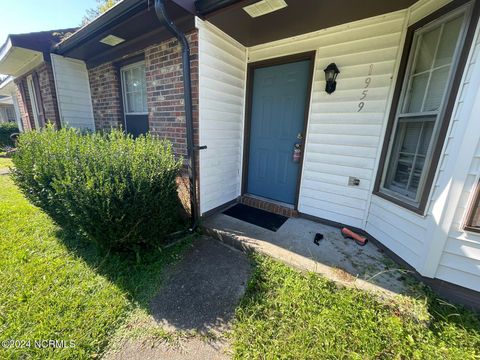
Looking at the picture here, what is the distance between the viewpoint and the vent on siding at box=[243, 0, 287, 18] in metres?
1.98

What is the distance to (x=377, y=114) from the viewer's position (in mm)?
2346

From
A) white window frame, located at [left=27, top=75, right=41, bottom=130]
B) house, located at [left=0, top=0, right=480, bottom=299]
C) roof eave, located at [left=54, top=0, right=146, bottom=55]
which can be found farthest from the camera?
white window frame, located at [left=27, top=75, right=41, bottom=130]

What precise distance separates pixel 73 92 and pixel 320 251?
5467 millimetres

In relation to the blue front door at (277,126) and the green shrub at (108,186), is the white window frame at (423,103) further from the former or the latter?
the green shrub at (108,186)

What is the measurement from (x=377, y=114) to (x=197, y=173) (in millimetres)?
2332

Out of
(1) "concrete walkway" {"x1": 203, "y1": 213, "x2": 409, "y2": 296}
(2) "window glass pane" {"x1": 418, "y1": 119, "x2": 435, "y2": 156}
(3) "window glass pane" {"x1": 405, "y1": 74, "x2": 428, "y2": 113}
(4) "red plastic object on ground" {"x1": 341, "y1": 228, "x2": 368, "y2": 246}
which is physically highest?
(3) "window glass pane" {"x1": 405, "y1": 74, "x2": 428, "y2": 113}

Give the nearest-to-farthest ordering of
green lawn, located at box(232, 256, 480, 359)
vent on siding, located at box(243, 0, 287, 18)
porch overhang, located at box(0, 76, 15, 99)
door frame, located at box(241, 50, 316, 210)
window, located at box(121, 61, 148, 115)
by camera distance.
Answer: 1. green lawn, located at box(232, 256, 480, 359)
2. vent on siding, located at box(243, 0, 287, 18)
3. door frame, located at box(241, 50, 316, 210)
4. window, located at box(121, 61, 148, 115)
5. porch overhang, located at box(0, 76, 15, 99)

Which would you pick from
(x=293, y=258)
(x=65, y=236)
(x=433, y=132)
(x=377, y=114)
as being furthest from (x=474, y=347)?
(x=65, y=236)

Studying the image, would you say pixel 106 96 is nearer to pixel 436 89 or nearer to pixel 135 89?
pixel 135 89

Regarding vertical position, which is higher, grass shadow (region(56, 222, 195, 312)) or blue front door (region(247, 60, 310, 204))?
blue front door (region(247, 60, 310, 204))

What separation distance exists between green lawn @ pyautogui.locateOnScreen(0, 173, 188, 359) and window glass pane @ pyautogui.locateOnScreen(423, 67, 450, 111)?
9.85 feet

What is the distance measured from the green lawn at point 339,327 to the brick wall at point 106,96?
390 centimetres

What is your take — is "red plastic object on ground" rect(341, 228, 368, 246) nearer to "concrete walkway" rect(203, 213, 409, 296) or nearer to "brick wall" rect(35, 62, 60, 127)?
"concrete walkway" rect(203, 213, 409, 296)

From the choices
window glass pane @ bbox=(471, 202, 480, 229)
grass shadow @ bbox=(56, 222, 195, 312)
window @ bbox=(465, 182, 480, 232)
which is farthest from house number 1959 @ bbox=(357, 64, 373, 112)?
grass shadow @ bbox=(56, 222, 195, 312)
